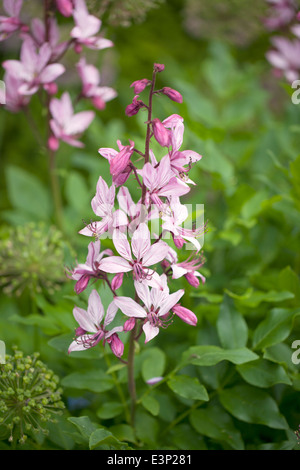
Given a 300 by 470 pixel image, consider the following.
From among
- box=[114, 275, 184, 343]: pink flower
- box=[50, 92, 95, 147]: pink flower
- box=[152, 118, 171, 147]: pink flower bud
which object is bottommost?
box=[114, 275, 184, 343]: pink flower

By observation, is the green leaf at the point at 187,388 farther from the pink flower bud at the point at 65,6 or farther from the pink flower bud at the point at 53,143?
the pink flower bud at the point at 65,6

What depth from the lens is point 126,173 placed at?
2.07 ft

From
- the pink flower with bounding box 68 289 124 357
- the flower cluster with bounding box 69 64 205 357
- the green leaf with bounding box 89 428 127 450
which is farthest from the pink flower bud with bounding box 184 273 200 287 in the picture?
the green leaf with bounding box 89 428 127 450

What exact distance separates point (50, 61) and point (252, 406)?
2.28 ft

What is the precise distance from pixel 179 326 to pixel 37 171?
0.90m

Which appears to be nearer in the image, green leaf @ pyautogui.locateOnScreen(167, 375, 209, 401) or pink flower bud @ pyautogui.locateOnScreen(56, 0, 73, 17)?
green leaf @ pyautogui.locateOnScreen(167, 375, 209, 401)

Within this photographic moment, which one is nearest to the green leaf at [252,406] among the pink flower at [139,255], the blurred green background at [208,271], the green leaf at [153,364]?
the blurred green background at [208,271]

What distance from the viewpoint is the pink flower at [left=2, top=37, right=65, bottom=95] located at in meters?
0.90

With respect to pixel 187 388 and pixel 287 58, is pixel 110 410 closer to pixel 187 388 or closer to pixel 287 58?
pixel 187 388

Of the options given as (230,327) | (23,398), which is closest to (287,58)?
(230,327)

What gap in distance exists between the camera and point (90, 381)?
2.71 feet

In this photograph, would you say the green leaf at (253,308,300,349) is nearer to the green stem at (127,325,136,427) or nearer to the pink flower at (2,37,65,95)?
the green stem at (127,325,136,427)

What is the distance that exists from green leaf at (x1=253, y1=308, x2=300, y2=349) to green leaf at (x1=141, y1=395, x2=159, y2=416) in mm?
187

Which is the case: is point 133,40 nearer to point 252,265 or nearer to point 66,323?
point 252,265
